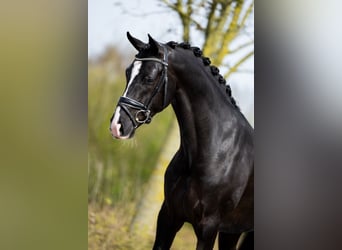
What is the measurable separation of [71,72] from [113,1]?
1.87ft

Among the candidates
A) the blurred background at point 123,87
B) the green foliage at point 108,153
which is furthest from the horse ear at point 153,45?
the green foliage at point 108,153

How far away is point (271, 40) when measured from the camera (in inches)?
147

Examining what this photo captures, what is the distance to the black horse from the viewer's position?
3361 mm

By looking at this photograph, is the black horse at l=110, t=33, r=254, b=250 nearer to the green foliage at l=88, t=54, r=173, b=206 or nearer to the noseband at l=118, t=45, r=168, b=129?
the noseband at l=118, t=45, r=168, b=129

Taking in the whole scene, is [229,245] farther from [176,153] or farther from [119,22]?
[119,22]

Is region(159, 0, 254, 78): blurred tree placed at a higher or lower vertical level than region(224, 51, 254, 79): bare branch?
higher

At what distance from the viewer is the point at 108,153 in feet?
12.4

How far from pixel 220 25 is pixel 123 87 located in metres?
0.79

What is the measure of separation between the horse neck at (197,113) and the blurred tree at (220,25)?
0.32 metres

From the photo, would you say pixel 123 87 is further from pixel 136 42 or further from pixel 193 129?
pixel 193 129

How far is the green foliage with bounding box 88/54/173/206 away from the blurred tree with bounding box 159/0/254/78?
0.60 m

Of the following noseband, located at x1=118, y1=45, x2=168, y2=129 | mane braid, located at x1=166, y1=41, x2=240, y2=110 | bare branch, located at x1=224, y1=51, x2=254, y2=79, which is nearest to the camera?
noseband, located at x1=118, y1=45, x2=168, y2=129

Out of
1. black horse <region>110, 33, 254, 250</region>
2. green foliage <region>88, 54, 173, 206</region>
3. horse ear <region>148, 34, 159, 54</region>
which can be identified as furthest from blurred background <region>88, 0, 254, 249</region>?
horse ear <region>148, 34, 159, 54</region>

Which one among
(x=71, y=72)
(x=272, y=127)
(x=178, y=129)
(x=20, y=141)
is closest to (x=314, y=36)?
(x=272, y=127)
